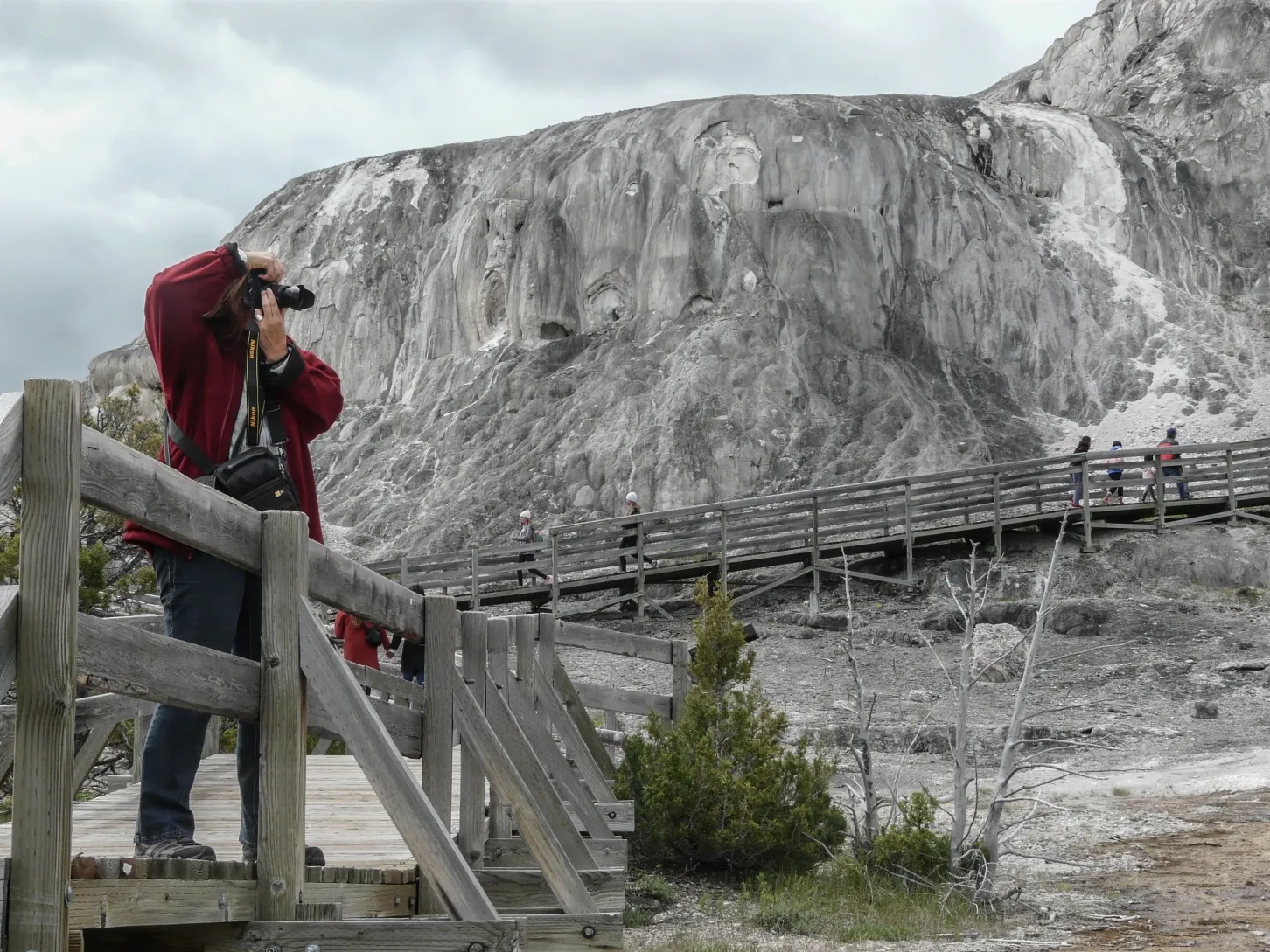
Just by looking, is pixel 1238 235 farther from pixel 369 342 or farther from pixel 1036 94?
pixel 369 342

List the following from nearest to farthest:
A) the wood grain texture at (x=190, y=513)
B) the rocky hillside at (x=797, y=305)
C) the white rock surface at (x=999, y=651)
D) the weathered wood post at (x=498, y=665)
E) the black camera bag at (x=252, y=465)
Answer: the wood grain texture at (x=190, y=513), the black camera bag at (x=252, y=465), the weathered wood post at (x=498, y=665), the white rock surface at (x=999, y=651), the rocky hillside at (x=797, y=305)

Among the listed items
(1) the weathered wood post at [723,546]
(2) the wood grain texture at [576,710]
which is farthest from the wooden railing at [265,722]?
(1) the weathered wood post at [723,546]

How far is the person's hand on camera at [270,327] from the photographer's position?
419 cm

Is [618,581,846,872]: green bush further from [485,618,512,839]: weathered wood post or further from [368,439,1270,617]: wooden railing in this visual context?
[368,439,1270,617]: wooden railing

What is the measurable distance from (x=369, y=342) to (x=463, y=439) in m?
7.42

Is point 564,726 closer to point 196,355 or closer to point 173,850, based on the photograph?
point 196,355

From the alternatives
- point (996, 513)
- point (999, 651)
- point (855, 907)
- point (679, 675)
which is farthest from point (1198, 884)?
point (996, 513)

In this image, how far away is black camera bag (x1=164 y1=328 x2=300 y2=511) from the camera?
4.03m

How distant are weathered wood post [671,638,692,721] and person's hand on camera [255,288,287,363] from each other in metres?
5.98

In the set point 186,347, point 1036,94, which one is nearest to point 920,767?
point 186,347

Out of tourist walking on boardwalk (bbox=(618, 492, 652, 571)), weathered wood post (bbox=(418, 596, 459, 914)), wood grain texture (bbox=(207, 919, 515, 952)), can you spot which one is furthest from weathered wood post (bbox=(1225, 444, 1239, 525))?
wood grain texture (bbox=(207, 919, 515, 952))

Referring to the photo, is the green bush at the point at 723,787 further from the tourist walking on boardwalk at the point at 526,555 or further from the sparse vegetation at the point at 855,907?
the tourist walking on boardwalk at the point at 526,555

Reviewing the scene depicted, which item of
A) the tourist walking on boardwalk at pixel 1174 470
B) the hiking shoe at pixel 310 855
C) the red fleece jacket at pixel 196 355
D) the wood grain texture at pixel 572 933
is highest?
the tourist walking on boardwalk at pixel 1174 470

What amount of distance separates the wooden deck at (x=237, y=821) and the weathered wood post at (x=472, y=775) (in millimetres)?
91
